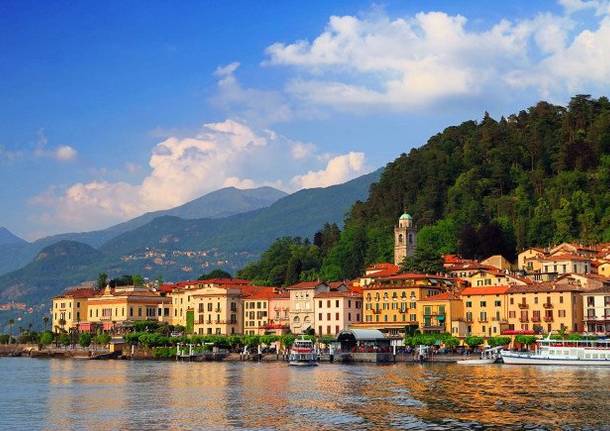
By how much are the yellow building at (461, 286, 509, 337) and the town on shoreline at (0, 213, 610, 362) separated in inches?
4.7

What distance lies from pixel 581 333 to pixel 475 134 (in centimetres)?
7176

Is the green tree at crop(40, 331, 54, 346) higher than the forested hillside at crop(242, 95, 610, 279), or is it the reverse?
the forested hillside at crop(242, 95, 610, 279)

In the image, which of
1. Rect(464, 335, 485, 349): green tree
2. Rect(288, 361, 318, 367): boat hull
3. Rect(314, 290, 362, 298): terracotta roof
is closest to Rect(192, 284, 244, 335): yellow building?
Rect(314, 290, 362, 298): terracotta roof

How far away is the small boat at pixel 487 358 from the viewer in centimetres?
9984

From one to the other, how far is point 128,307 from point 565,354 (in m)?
81.0

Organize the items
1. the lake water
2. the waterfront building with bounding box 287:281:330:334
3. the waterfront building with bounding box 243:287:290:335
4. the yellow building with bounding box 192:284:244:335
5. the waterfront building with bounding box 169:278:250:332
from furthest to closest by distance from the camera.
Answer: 1. the waterfront building with bounding box 169:278:250:332
2. the yellow building with bounding box 192:284:244:335
3. the waterfront building with bounding box 243:287:290:335
4. the waterfront building with bounding box 287:281:330:334
5. the lake water

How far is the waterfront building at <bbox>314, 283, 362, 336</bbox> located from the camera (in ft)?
424

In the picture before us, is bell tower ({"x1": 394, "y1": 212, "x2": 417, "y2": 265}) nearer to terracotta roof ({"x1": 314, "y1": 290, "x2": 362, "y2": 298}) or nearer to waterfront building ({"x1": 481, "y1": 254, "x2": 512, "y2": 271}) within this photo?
waterfront building ({"x1": 481, "y1": 254, "x2": 512, "y2": 271})

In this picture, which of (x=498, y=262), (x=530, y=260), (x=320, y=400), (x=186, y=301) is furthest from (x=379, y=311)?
(x=320, y=400)

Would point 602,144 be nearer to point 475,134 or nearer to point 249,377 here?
point 475,134

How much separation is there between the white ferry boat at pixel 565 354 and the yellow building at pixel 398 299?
2323 centimetres

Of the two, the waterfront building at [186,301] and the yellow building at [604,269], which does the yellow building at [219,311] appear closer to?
the waterfront building at [186,301]

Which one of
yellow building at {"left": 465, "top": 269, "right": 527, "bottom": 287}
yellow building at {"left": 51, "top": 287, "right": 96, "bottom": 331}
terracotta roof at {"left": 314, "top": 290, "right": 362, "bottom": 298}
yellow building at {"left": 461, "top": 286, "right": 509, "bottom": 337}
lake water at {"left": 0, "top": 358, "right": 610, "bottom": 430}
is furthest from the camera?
yellow building at {"left": 51, "top": 287, "right": 96, "bottom": 331}

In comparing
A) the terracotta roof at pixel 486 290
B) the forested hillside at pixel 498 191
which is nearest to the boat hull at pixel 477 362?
the terracotta roof at pixel 486 290
